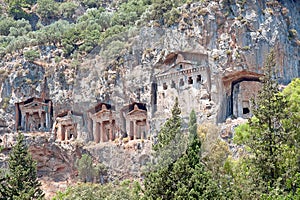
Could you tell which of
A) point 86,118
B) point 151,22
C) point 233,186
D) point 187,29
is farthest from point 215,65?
point 233,186

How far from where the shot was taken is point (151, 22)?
59.3 meters

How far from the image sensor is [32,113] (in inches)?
2475

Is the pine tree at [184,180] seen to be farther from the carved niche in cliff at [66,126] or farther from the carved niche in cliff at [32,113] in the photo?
the carved niche in cliff at [32,113]

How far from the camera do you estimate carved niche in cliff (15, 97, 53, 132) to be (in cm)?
6244

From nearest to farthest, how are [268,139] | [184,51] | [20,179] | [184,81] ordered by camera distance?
[268,139]
[20,179]
[184,81]
[184,51]

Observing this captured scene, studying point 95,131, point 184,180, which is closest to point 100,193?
point 184,180

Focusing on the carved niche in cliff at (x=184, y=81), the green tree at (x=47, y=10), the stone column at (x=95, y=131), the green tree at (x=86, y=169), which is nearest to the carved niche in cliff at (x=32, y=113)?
the stone column at (x=95, y=131)

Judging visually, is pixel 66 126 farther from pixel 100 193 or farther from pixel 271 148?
pixel 271 148

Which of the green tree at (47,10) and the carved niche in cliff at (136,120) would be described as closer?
the carved niche in cliff at (136,120)

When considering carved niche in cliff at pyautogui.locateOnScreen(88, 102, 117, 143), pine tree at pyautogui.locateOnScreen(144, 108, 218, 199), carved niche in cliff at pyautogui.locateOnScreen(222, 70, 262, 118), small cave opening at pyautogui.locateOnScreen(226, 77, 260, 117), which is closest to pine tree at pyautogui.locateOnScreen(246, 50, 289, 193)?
pine tree at pyautogui.locateOnScreen(144, 108, 218, 199)

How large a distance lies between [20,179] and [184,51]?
22.3 m

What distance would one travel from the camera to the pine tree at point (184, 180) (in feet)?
93.1

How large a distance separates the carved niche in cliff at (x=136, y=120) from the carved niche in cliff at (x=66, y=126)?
5.11 metres

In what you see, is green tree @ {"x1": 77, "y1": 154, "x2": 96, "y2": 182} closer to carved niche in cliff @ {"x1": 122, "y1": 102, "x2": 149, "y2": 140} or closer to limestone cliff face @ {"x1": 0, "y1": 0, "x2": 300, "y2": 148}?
limestone cliff face @ {"x1": 0, "y1": 0, "x2": 300, "y2": 148}
